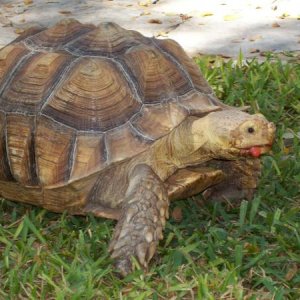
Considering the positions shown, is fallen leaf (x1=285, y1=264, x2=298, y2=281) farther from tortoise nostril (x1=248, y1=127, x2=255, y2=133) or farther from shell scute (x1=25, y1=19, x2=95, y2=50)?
shell scute (x1=25, y1=19, x2=95, y2=50)

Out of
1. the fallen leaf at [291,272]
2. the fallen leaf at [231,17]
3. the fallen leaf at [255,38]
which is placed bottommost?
the fallen leaf at [231,17]

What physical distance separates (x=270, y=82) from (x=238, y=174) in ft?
4.22

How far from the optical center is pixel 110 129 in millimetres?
3318

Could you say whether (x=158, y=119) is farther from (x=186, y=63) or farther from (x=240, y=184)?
(x=240, y=184)

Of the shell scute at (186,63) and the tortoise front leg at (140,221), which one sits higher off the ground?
the shell scute at (186,63)

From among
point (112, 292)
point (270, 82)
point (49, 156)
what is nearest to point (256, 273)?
point (112, 292)

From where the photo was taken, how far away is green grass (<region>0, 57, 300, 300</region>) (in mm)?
2850

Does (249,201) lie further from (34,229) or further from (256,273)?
(34,229)

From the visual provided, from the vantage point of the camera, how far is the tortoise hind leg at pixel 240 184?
11.9 ft

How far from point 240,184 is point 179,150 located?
15.0 inches

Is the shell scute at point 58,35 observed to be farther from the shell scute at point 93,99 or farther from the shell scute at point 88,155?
the shell scute at point 88,155

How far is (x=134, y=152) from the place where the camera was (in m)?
3.26

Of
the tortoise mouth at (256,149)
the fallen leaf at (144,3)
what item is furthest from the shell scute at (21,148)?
the fallen leaf at (144,3)

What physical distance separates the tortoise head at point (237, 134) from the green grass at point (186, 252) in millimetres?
268
